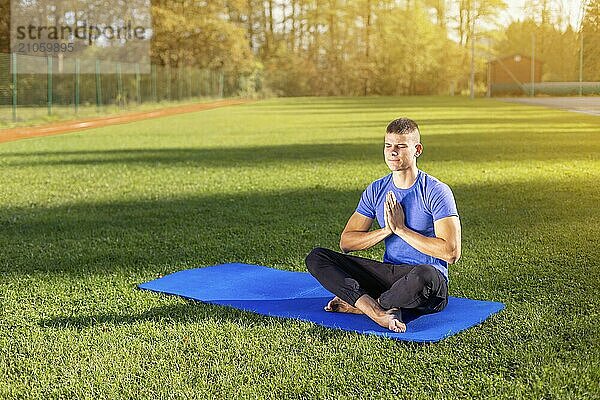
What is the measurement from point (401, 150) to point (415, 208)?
311 mm

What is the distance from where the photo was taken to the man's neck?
12.6 ft

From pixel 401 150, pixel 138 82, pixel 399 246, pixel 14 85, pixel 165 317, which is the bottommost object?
pixel 165 317

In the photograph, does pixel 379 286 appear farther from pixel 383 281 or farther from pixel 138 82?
pixel 138 82

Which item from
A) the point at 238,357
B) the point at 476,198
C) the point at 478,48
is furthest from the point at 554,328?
the point at 478,48

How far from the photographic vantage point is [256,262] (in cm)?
537

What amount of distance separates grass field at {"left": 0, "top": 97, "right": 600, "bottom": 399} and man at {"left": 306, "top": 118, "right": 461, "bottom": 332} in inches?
10.9

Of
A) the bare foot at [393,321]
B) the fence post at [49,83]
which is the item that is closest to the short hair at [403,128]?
the bare foot at [393,321]

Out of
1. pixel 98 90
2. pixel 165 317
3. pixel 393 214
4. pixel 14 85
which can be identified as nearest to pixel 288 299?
pixel 165 317

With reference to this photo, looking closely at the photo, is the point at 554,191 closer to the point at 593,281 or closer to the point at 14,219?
the point at 593,281

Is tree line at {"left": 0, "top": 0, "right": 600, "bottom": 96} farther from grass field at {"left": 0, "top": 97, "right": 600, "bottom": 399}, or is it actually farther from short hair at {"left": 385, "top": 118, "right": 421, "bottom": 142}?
short hair at {"left": 385, "top": 118, "right": 421, "bottom": 142}

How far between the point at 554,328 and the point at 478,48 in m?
53.7

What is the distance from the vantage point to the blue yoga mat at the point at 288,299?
3.85 meters

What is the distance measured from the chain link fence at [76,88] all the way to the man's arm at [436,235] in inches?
738

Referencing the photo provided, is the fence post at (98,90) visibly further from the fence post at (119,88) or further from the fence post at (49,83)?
the fence post at (49,83)
